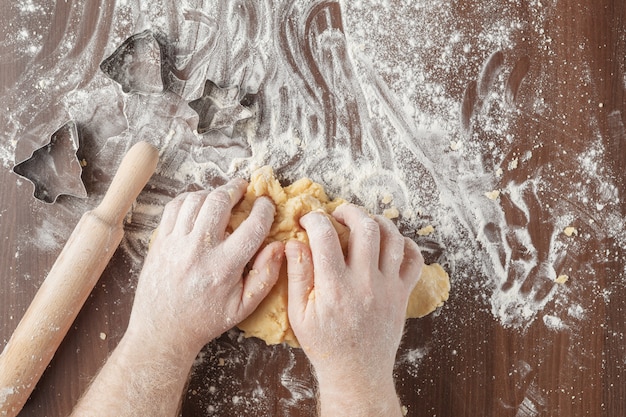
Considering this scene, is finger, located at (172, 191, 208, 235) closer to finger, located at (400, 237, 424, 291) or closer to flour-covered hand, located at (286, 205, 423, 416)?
flour-covered hand, located at (286, 205, 423, 416)

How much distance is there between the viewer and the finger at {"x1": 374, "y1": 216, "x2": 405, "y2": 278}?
1.06 meters

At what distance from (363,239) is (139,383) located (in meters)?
0.52

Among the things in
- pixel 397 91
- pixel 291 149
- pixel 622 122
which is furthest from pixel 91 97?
pixel 622 122

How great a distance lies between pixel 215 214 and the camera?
1.05m

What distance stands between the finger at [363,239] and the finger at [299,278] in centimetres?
8

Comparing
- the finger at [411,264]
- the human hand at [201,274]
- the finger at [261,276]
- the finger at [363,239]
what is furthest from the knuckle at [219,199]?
the finger at [411,264]

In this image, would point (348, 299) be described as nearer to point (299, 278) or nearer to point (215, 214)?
point (299, 278)

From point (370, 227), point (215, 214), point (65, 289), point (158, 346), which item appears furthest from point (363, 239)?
point (65, 289)

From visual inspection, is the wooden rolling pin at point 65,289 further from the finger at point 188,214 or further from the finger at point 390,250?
the finger at point 390,250

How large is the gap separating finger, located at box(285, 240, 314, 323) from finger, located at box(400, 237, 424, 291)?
19 centimetres

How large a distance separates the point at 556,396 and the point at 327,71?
35.3 inches

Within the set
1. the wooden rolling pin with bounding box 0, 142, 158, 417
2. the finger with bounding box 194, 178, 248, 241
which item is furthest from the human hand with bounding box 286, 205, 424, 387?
the wooden rolling pin with bounding box 0, 142, 158, 417

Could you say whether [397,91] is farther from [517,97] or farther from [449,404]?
[449,404]

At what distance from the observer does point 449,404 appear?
3.97 ft
